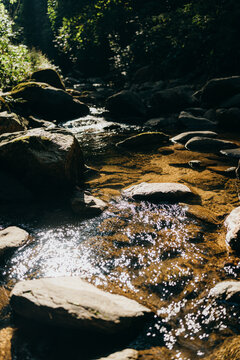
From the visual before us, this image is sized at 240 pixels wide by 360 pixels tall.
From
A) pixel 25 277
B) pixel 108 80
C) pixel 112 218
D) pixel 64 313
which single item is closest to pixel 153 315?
pixel 64 313

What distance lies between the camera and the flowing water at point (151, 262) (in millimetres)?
2012

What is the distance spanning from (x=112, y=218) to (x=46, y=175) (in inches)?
50.3

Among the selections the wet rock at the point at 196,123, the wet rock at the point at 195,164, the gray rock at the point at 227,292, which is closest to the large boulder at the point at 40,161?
the wet rock at the point at 195,164

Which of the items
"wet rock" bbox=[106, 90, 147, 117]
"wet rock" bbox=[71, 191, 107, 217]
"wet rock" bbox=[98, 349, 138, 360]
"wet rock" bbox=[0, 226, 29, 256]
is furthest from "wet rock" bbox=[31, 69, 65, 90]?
"wet rock" bbox=[98, 349, 138, 360]

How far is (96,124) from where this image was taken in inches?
340

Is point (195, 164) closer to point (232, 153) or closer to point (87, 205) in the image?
point (232, 153)

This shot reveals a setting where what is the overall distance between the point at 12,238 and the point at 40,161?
1293 mm

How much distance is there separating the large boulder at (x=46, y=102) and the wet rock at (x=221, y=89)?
4.50 m

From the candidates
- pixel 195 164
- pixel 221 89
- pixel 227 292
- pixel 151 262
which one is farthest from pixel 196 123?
pixel 227 292

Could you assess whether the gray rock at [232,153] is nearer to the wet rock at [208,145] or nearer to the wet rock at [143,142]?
the wet rock at [208,145]

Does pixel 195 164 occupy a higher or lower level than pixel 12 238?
lower

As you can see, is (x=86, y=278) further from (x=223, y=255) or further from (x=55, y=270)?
(x=223, y=255)

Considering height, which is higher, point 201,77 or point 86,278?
point 201,77

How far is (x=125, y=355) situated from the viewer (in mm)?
1797
